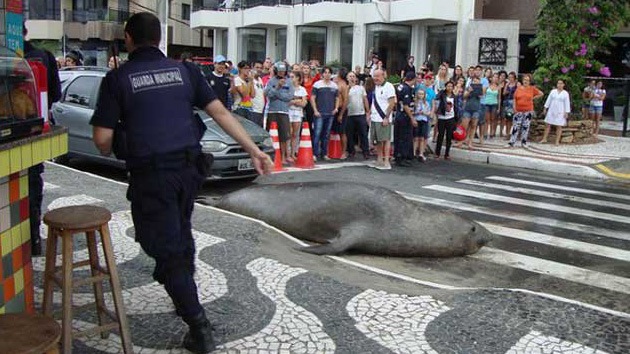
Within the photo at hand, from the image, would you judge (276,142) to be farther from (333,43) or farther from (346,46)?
(333,43)

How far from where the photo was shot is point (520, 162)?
572 inches

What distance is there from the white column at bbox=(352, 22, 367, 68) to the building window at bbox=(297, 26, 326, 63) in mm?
2988

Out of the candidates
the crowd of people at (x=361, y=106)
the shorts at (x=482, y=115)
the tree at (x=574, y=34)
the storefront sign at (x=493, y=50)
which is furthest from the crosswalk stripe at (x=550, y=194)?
the storefront sign at (x=493, y=50)

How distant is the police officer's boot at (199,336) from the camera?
3.81 metres

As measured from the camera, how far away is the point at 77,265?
156 inches

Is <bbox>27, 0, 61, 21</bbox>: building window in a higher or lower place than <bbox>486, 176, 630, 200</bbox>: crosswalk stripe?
higher

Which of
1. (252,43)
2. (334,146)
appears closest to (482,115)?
(334,146)

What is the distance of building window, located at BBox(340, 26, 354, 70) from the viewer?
107ft

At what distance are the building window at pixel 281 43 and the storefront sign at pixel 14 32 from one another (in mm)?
33031

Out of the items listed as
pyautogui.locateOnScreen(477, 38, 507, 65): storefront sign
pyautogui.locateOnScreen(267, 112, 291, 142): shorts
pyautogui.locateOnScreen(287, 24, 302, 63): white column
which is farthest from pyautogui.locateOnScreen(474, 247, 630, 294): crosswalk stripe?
pyautogui.locateOnScreen(287, 24, 302, 63): white column

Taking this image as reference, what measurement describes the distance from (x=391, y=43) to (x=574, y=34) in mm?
14025

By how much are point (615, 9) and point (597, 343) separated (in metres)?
14.9

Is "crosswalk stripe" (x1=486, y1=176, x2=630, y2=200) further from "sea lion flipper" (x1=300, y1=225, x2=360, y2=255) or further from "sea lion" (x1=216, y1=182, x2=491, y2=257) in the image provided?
"sea lion flipper" (x1=300, y1=225, x2=360, y2=255)

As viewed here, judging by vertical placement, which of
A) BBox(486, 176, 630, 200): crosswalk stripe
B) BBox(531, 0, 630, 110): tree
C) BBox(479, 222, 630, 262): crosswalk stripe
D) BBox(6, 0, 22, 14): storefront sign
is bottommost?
BBox(479, 222, 630, 262): crosswalk stripe
